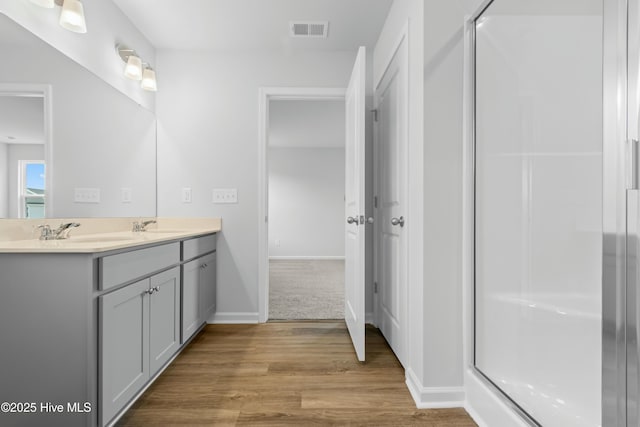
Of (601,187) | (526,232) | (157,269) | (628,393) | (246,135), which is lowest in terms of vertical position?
(628,393)

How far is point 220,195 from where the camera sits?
3068mm

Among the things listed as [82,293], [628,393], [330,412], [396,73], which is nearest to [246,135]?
[396,73]

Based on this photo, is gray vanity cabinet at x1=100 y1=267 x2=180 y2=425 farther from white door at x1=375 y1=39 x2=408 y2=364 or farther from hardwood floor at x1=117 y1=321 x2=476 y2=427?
white door at x1=375 y1=39 x2=408 y2=364

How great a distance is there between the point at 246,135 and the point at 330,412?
222cm

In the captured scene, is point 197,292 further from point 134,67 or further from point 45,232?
point 134,67

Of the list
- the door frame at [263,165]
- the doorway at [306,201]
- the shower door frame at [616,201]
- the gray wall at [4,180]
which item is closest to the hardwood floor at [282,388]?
the door frame at [263,165]

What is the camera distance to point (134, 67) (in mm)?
2643

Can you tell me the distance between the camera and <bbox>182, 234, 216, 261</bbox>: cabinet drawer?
233cm

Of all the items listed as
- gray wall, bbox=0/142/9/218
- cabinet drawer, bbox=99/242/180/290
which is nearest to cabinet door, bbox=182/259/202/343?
cabinet drawer, bbox=99/242/180/290

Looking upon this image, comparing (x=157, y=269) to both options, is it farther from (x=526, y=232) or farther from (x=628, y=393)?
(x=628, y=393)

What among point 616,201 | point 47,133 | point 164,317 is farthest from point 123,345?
point 616,201

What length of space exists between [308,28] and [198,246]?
5.96 feet

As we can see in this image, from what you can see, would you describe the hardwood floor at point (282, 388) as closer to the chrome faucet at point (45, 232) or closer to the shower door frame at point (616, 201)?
the shower door frame at point (616, 201)

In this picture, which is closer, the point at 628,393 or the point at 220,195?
the point at 628,393
